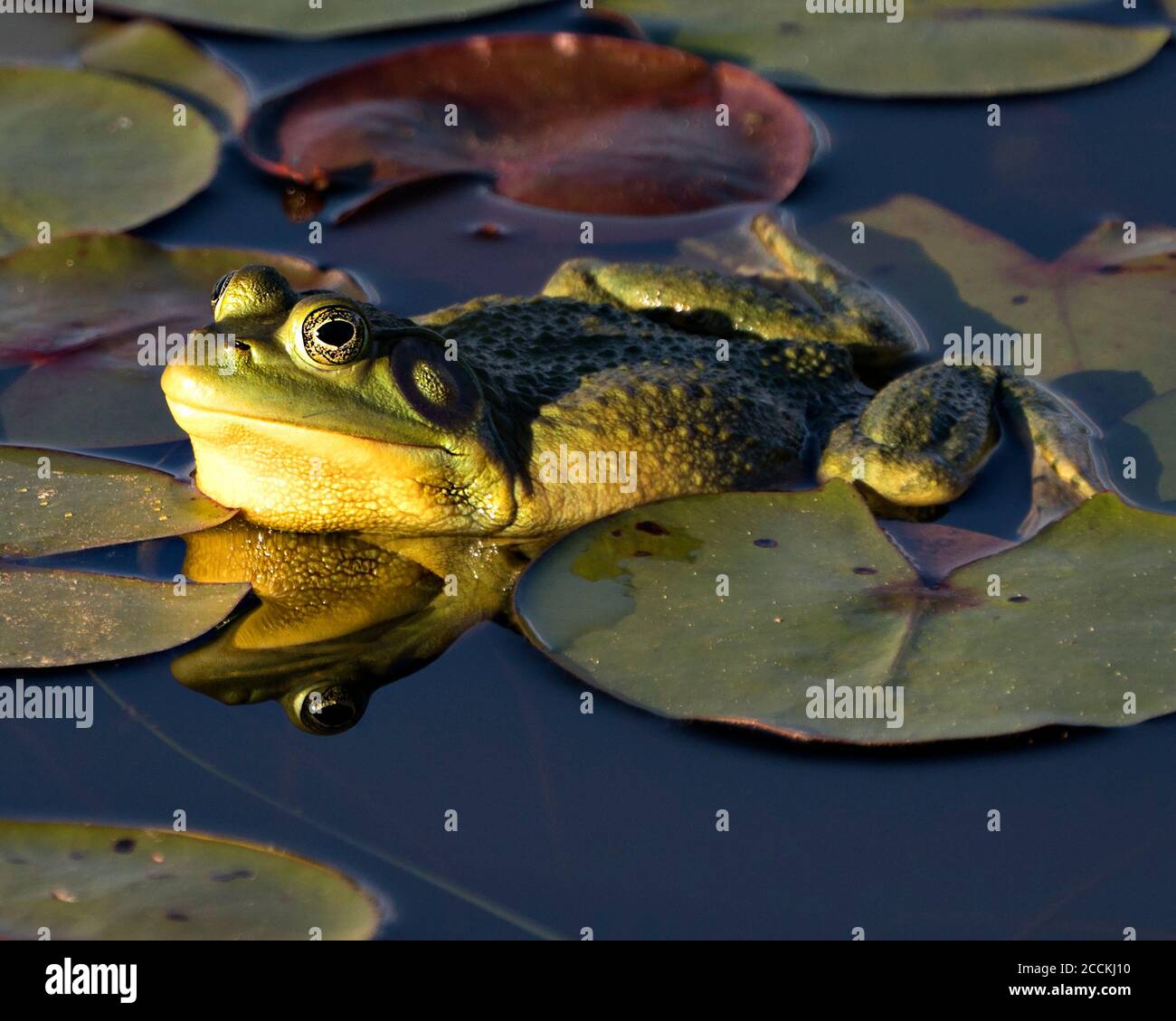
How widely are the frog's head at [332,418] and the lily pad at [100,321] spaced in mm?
732

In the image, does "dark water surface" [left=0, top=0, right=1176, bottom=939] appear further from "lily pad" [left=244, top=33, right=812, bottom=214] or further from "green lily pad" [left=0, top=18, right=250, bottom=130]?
"green lily pad" [left=0, top=18, right=250, bottom=130]

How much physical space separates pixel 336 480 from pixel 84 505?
3.36 feet

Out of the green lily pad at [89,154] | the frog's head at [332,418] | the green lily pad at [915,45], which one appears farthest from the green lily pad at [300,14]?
the frog's head at [332,418]

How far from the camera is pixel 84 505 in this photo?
6.03m

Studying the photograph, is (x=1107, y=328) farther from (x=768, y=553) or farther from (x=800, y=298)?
(x=768, y=553)

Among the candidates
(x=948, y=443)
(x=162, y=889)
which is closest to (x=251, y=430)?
(x=162, y=889)

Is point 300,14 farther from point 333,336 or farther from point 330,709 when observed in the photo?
point 330,709

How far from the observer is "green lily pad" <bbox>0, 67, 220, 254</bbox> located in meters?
7.83

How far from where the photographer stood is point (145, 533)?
5.95 m

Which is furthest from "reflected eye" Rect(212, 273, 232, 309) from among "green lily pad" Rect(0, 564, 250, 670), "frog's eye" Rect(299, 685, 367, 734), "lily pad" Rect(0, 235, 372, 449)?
"frog's eye" Rect(299, 685, 367, 734)

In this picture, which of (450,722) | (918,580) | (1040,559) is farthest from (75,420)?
(1040,559)

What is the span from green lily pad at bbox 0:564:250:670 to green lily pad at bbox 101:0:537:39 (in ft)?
15.6

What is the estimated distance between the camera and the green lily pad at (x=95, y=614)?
5.36m

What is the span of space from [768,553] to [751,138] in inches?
148
